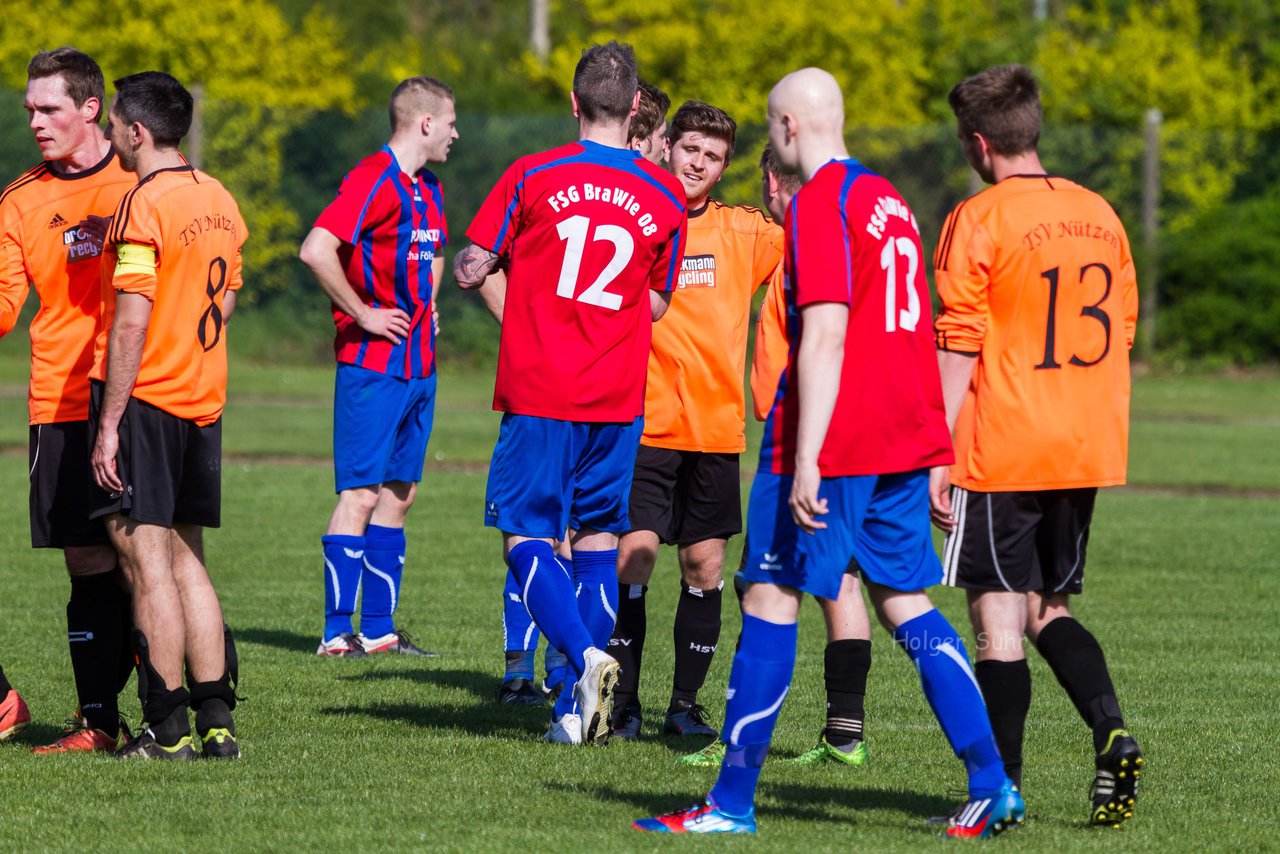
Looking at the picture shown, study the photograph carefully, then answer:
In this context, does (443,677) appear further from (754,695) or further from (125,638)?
(754,695)

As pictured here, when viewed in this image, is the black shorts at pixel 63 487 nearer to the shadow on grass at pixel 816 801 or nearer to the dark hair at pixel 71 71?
the dark hair at pixel 71 71

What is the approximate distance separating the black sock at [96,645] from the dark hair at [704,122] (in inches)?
104

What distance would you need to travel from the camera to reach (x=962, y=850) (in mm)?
4898

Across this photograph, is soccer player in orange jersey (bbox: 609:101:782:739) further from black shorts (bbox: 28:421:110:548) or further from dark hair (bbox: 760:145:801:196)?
black shorts (bbox: 28:421:110:548)

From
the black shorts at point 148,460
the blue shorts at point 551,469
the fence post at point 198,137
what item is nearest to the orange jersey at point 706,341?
the blue shorts at point 551,469

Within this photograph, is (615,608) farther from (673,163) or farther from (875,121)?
(875,121)

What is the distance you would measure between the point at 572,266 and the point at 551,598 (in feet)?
3.65

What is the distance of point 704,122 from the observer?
6770 mm

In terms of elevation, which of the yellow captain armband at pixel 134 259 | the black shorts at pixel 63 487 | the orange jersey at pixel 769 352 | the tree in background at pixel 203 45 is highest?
the tree in background at pixel 203 45

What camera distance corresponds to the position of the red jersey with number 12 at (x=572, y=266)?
6074 mm

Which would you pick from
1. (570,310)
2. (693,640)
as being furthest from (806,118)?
(693,640)

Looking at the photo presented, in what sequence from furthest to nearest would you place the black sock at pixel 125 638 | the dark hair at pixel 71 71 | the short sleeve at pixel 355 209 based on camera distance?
the short sleeve at pixel 355 209 → the black sock at pixel 125 638 → the dark hair at pixel 71 71

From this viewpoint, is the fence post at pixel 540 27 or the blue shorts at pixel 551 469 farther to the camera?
the fence post at pixel 540 27

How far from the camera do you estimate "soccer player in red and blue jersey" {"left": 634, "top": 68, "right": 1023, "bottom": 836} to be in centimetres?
484
